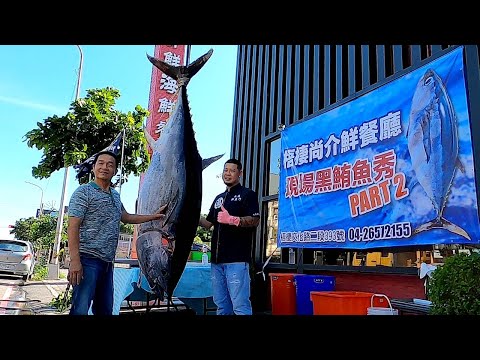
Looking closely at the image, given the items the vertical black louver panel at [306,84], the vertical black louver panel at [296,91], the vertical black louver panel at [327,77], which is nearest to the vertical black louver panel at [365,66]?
the vertical black louver panel at [327,77]

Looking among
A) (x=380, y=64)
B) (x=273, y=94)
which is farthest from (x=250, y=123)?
(x=380, y=64)

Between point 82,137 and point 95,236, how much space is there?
7.79ft

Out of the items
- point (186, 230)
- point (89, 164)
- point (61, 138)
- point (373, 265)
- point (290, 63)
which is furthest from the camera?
point (290, 63)

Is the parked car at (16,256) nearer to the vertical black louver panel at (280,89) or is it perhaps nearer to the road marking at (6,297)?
the road marking at (6,297)

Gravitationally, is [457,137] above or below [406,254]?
above

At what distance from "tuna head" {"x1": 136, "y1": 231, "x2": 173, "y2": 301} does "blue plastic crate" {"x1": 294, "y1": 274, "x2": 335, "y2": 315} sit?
2.18 meters

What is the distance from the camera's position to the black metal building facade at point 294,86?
3.71 meters

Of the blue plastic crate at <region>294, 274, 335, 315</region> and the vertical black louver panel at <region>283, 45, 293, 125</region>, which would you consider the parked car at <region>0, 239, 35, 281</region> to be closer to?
the vertical black louver panel at <region>283, 45, 293, 125</region>

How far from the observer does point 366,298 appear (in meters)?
3.18
